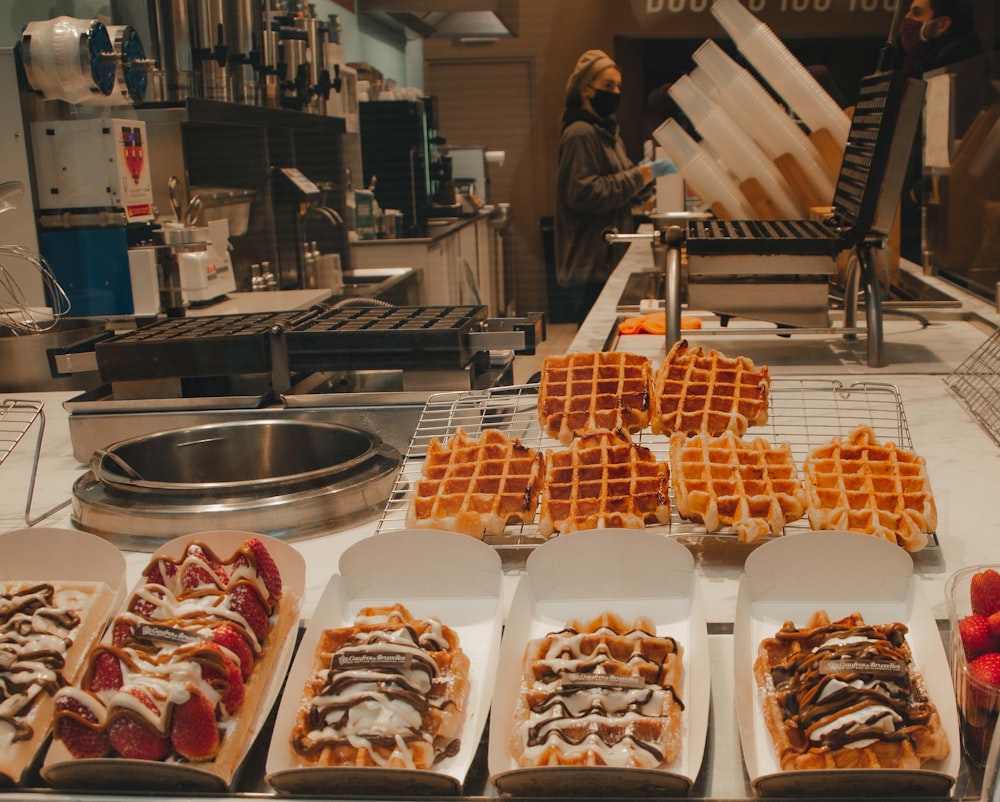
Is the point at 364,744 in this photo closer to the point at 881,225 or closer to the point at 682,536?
the point at 682,536

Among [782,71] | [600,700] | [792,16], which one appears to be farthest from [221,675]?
[792,16]

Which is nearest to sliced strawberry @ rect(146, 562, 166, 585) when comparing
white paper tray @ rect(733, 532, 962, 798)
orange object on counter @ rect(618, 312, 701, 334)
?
white paper tray @ rect(733, 532, 962, 798)

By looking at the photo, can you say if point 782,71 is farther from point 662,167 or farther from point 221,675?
point 221,675

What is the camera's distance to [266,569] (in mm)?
1259

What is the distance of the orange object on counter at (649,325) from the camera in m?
3.22

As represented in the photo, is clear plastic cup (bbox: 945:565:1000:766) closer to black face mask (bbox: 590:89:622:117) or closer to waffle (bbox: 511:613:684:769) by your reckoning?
waffle (bbox: 511:613:684:769)

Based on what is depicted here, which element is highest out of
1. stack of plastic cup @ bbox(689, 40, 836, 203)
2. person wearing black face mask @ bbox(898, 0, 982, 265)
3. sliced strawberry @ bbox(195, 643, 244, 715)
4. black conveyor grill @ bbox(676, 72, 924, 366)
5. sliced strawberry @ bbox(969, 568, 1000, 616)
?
person wearing black face mask @ bbox(898, 0, 982, 265)

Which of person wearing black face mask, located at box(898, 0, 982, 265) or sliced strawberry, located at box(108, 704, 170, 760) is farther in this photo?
person wearing black face mask, located at box(898, 0, 982, 265)

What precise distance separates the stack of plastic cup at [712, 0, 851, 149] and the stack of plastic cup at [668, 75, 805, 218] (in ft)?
0.60

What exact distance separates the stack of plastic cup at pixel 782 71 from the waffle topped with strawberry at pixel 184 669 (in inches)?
110

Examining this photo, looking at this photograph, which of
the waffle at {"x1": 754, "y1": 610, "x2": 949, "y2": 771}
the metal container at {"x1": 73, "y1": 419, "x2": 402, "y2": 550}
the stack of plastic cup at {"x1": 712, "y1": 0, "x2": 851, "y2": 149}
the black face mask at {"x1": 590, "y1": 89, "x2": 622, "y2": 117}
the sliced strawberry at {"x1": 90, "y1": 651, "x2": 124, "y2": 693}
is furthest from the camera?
the black face mask at {"x1": 590, "y1": 89, "x2": 622, "y2": 117}

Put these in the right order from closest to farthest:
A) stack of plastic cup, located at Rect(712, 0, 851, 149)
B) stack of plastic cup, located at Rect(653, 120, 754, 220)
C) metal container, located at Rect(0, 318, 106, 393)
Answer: metal container, located at Rect(0, 318, 106, 393) < stack of plastic cup, located at Rect(712, 0, 851, 149) < stack of plastic cup, located at Rect(653, 120, 754, 220)

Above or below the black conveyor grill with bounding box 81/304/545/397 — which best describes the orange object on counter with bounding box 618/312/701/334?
below

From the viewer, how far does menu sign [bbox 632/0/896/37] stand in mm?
3875
